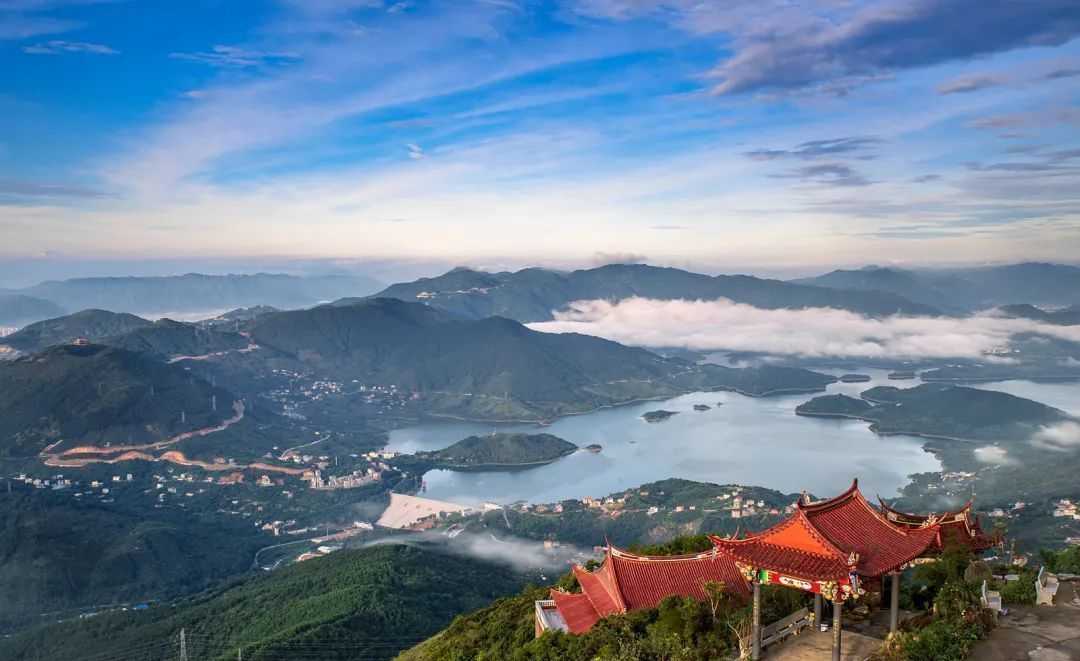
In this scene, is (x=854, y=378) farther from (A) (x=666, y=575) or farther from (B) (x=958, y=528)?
(A) (x=666, y=575)

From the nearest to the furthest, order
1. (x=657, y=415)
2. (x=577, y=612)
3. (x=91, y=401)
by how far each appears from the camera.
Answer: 1. (x=577, y=612)
2. (x=91, y=401)
3. (x=657, y=415)

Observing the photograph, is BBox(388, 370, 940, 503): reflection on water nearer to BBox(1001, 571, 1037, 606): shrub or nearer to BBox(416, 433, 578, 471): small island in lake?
BBox(416, 433, 578, 471): small island in lake

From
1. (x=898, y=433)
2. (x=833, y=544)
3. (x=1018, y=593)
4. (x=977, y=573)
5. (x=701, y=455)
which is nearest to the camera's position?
(x=833, y=544)

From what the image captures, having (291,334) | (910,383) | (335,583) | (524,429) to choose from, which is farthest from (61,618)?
(910,383)

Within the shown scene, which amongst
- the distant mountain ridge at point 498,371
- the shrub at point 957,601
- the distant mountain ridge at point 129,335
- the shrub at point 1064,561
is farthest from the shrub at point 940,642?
the distant mountain ridge at point 129,335

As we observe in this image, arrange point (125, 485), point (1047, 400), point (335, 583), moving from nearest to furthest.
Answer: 1. point (335, 583)
2. point (125, 485)
3. point (1047, 400)

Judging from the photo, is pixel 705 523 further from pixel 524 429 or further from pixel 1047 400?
pixel 1047 400

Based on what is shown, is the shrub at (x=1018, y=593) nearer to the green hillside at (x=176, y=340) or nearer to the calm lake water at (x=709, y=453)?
the calm lake water at (x=709, y=453)

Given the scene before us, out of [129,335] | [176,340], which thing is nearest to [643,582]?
[129,335]
